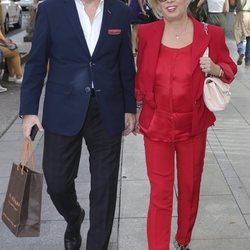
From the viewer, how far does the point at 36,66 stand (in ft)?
9.50

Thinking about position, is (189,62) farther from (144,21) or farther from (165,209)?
(144,21)

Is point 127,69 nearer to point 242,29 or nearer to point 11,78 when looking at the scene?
point 11,78

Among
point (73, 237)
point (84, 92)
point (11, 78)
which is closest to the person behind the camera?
point (84, 92)

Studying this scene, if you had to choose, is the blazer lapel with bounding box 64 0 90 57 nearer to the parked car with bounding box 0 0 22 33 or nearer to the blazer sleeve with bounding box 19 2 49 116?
the blazer sleeve with bounding box 19 2 49 116

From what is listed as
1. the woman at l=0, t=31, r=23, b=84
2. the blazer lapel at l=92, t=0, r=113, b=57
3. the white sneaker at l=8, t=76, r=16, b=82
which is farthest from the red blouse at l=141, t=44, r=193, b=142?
the white sneaker at l=8, t=76, r=16, b=82

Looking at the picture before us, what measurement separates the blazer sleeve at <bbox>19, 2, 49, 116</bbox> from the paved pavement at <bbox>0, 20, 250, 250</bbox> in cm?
115

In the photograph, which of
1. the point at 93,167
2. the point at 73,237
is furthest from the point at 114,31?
the point at 73,237

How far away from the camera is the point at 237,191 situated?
4387mm

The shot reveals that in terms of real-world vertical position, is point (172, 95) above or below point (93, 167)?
above

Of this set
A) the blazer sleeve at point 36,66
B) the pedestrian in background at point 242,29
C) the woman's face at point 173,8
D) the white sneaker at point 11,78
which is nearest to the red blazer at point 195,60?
the woman's face at point 173,8

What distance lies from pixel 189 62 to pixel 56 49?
732 mm

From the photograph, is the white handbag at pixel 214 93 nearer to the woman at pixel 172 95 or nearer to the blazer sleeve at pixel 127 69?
the woman at pixel 172 95

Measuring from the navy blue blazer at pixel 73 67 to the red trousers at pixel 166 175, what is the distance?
0.96 ft

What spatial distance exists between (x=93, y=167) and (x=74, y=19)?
0.87 metres
